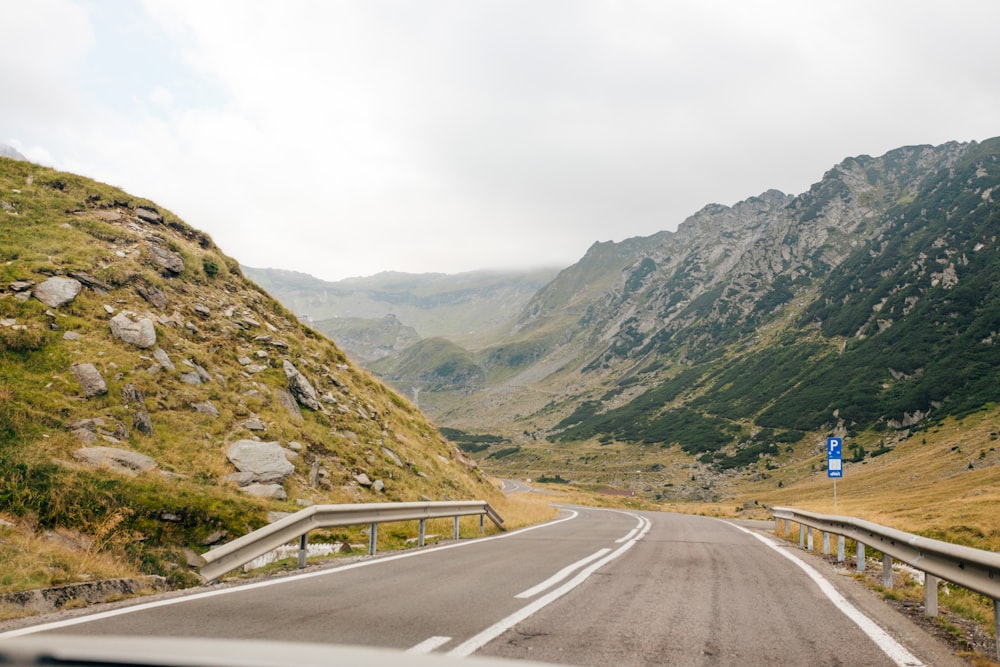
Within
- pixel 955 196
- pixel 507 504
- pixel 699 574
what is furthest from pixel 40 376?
pixel 955 196

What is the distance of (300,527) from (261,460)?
20.5 ft

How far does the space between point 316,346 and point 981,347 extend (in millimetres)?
118259

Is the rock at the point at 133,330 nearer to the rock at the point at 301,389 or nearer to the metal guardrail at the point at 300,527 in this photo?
the rock at the point at 301,389

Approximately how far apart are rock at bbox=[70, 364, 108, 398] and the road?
7.88 meters

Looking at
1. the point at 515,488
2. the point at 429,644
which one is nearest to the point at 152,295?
the point at 429,644

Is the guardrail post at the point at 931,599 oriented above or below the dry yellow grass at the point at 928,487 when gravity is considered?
above

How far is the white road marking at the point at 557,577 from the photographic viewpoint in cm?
819

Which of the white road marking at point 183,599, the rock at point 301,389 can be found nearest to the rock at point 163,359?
the rock at point 301,389

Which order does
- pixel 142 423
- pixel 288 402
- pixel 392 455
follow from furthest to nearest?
1. pixel 392 455
2. pixel 288 402
3. pixel 142 423

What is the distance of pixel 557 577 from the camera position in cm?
973

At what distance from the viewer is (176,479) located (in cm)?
1302

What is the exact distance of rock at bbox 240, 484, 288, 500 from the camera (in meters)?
14.5

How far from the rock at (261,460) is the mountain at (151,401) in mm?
40

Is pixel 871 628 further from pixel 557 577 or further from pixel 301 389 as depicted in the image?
pixel 301 389
